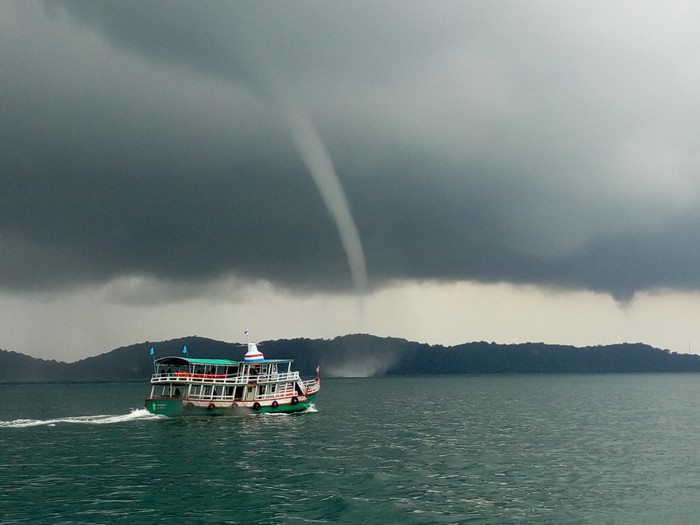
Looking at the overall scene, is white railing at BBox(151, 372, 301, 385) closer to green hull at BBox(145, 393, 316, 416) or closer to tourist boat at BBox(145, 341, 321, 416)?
tourist boat at BBox(145, 341, 321, 416)

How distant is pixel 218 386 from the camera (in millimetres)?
83062

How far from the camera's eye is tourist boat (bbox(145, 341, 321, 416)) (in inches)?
3000

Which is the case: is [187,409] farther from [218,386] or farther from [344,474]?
[344,474]

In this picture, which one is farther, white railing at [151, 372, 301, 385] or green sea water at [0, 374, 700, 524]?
white railing at [151, 372, 301, 385]

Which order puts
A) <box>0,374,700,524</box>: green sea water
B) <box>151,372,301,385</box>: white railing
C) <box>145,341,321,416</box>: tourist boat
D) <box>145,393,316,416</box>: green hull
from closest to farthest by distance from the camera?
1. <box>0,374,700,524</box>: green sea water
2. <box>151,372,301,385</box>: white railing
3. <box>145,341,321,416</box>: tourist boat
4. <box>145,393,316,416</box>: green hull

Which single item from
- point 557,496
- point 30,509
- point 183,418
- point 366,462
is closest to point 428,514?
point 557,496

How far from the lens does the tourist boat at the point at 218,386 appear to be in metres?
76.2

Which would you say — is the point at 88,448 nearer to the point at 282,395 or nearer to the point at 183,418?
the point at 183,418

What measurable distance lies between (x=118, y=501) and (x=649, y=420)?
271 ft

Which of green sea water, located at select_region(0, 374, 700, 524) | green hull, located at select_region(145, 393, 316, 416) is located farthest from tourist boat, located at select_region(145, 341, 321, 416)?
green sea water, located at select_region(0, 374, 700, 524)

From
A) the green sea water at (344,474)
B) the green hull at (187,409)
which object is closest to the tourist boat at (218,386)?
the green hull at (187,409)

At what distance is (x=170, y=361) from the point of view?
7469 cm

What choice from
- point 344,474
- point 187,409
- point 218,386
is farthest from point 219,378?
point 344,474

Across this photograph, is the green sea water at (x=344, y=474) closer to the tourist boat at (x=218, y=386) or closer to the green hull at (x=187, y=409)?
the green hull at (x=187, y=409)
